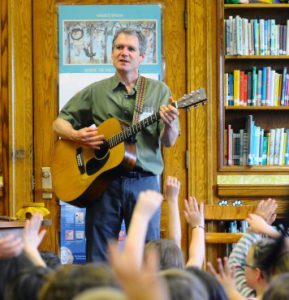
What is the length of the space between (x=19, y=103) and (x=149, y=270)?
3638 mm

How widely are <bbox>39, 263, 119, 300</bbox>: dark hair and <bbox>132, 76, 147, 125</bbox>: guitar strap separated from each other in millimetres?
1997

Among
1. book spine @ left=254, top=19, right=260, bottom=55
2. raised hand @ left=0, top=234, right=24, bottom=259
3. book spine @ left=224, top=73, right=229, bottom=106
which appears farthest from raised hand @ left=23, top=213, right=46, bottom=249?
book spine @ left=254, top=19, right=260, bottom=55

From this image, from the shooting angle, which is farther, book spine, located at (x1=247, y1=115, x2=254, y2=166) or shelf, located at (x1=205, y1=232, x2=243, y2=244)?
book spine, located at (x1=247, y1=115, x2=254, y2=166)

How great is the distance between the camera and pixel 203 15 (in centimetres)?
464

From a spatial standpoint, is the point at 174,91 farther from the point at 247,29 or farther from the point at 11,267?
the point at 11,267

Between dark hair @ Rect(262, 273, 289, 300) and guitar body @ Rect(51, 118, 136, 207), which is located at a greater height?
guitar body @ Rect(51, 118, 136, 207)

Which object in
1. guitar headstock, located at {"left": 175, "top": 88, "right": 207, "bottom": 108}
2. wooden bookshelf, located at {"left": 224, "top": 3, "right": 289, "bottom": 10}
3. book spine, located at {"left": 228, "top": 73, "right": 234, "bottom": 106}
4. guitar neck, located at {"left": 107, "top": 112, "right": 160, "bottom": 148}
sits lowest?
guitar neck, located at {"left": 107, "top": 112, "right": 160, "bottom": 148}

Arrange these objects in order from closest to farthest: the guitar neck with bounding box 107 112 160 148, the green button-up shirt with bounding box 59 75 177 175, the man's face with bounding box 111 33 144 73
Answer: the guitar neck with bounding box 107 112 160 148, the green button-up shirt with bounding box 59 75 177 175, the man's face with bounding box 111 33 144 73

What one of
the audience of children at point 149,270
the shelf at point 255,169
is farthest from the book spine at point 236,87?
the audience of children at point 149,270

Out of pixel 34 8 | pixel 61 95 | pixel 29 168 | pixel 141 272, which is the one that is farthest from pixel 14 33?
pixel 141 272

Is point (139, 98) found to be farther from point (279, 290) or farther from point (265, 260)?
point (279, 290)

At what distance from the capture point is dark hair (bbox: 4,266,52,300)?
5.12 ft

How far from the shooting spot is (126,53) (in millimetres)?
3475

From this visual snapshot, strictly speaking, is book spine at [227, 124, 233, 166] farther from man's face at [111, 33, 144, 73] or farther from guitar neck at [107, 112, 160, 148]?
guitar neck at [107, 112, 160, 148]
